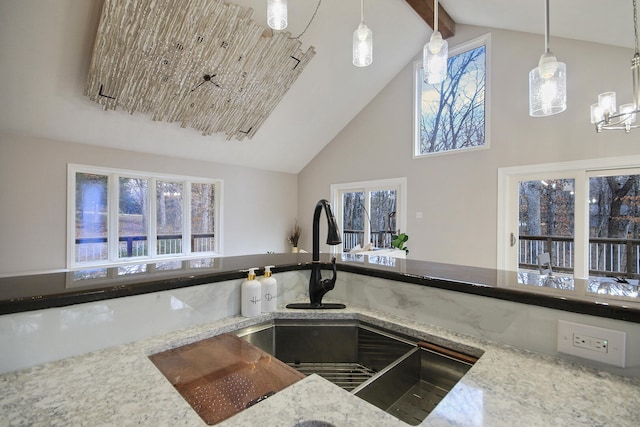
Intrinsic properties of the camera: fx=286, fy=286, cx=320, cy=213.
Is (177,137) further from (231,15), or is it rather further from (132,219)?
(231,15)

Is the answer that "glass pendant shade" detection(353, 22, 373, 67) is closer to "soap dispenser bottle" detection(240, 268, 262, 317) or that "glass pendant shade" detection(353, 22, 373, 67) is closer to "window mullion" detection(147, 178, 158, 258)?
"soap dispenser bottle" detection(240, 268, 262, 317)

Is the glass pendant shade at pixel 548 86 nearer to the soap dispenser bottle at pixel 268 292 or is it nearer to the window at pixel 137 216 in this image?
the soap dispenser bottle at pixel 268 292

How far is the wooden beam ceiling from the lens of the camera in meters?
3.58

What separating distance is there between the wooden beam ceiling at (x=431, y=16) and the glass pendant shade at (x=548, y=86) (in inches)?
112

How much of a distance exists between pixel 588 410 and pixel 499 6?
4.01 m

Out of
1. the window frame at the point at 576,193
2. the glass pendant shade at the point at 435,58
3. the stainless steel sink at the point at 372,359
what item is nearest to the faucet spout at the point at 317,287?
the stainless steel sink at the point at 372,359

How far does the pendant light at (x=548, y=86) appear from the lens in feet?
4.22

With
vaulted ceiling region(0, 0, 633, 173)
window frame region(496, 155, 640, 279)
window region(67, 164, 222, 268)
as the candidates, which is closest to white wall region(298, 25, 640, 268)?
window frame region(496, 155, 640, 279)

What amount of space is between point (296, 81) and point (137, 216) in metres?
3.14

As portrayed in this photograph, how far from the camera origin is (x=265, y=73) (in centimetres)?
365

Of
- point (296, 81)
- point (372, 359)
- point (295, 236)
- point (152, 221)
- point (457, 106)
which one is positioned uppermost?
point (296, 81)

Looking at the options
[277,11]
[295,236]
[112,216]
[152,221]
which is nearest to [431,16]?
[277,11]

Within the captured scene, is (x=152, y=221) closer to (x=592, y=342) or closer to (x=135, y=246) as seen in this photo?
(x=135, y=246)

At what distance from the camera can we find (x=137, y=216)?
172 inches
